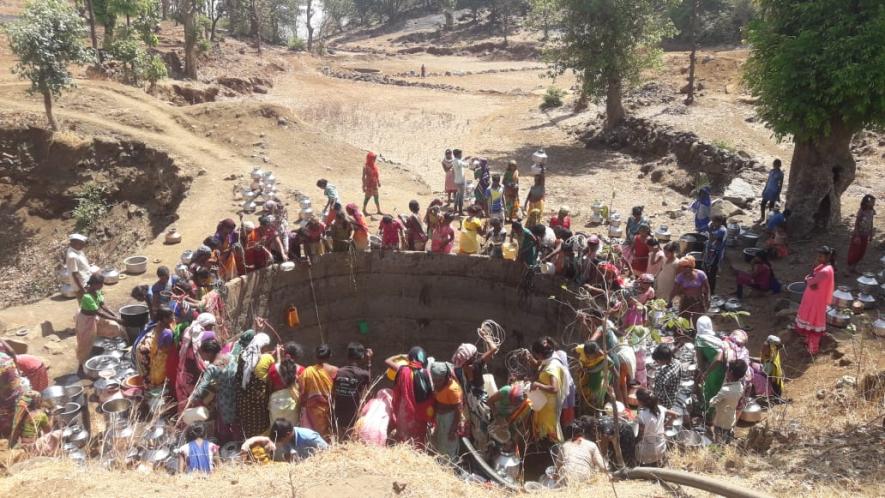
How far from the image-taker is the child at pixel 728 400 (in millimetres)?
6113

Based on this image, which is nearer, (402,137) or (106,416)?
(106,416)

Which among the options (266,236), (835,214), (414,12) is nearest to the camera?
(266,236)

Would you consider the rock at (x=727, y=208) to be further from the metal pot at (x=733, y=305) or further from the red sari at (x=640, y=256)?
the red sari at (x=640, y=256)

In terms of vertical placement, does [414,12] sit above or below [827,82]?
above

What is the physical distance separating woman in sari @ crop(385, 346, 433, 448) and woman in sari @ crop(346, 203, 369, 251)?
13.9ft

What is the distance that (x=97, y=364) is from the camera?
761 centimetres

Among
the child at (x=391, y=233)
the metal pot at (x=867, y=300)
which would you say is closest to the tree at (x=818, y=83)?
the metal pot at (x=867, y=300)

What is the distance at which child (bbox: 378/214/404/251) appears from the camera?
10.0 m

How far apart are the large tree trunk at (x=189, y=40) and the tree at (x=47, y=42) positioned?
1326 cm

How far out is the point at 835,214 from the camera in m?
11.7

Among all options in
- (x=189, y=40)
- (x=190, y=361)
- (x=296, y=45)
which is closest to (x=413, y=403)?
(x=190, y=361)

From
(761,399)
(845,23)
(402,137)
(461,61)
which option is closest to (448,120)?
(402,137)

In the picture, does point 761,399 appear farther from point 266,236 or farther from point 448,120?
point 448,120

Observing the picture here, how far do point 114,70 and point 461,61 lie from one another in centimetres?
3067
